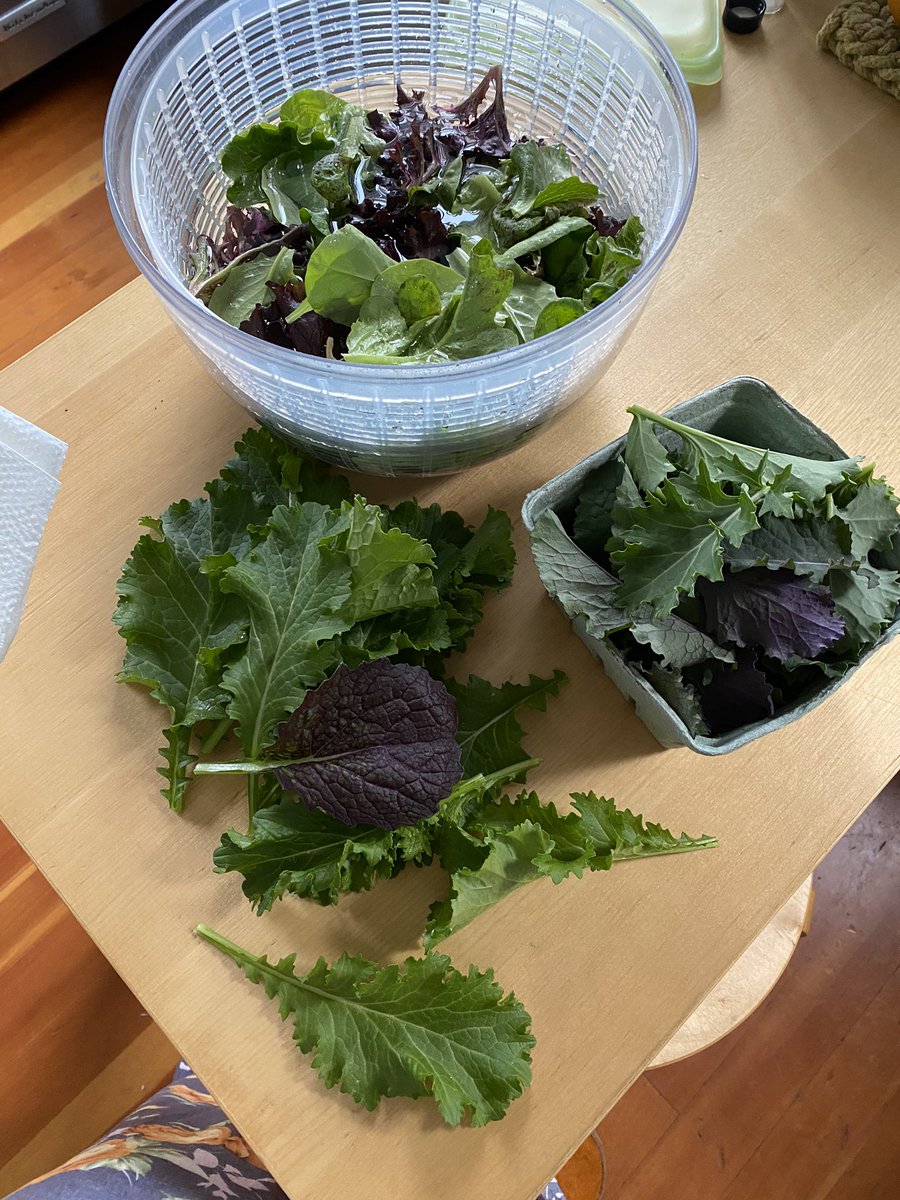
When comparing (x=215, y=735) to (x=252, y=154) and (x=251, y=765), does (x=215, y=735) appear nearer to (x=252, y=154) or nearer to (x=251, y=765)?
(x=251, y=765)

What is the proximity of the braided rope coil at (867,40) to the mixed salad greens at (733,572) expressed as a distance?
0.41 metres

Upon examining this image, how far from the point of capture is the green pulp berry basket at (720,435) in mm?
488

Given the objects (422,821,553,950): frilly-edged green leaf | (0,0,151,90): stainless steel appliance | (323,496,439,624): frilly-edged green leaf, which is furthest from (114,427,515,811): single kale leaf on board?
(0,0,151,90): stainless steel appliance

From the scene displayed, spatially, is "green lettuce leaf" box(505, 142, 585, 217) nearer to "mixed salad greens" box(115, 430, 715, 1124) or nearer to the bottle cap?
"mixed salad greens" box(115, 430, 715, 1124)

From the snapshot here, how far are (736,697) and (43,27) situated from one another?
Result: 4.38 feet

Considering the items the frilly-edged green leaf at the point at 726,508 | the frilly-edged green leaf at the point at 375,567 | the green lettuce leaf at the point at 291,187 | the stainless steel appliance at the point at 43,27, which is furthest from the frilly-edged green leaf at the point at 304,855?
the stainless steel appliance at the point at 43,27

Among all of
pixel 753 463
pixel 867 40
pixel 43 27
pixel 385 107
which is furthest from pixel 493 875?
pixel 43 27

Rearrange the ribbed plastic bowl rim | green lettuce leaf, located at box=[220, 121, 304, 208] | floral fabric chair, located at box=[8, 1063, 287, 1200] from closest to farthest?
the ribbed plastic bowl rim
green lettuce leaf, located at box=[220, 121, 304, 208]
floral fabric chair, located at box=[8, 1063, 287, 1200]

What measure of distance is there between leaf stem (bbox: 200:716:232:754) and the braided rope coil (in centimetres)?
68

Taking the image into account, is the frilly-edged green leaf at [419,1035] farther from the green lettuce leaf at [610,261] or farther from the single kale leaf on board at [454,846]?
the green lettuce leaf at [610,261]

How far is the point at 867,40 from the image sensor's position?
744mm

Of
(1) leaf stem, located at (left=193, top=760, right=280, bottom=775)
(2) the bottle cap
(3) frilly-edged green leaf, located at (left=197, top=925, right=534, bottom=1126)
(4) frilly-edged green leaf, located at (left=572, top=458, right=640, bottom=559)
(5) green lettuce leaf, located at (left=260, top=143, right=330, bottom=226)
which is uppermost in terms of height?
(5) green lettuce leaf, located at (left=260, top=143, right=330, bottom=226)

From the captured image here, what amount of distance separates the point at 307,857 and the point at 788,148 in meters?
0.63

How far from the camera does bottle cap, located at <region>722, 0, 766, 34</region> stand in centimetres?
76
